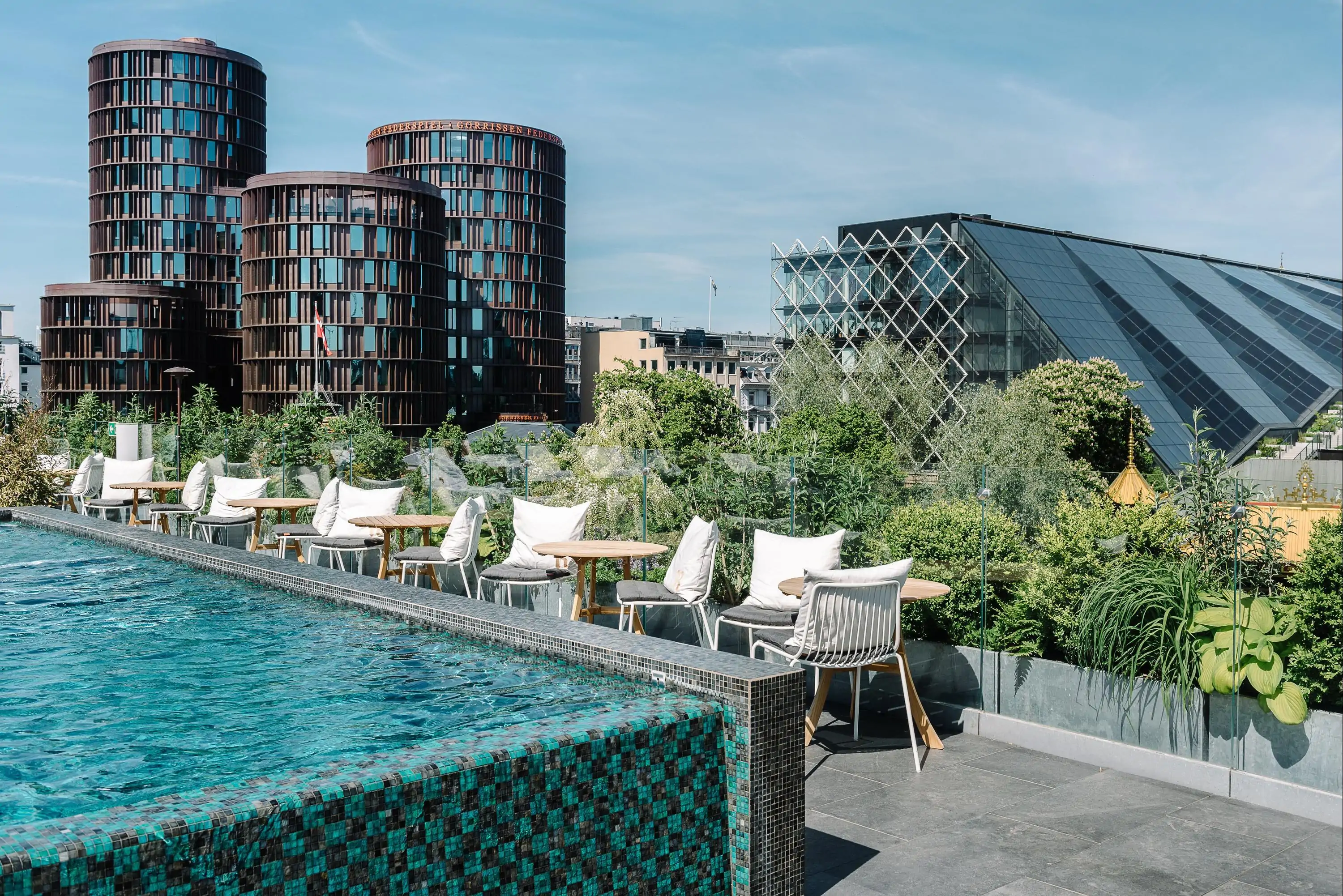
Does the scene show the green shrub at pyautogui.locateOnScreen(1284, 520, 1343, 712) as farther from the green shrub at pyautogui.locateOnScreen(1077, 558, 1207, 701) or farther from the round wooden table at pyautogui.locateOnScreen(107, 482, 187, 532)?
the round wooden table at pyautogui.locateOnScreen(107, 482, 187, 532)

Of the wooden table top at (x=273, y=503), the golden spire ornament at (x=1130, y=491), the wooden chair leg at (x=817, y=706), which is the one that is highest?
the golden spire ornament at (x=1130, y=491)

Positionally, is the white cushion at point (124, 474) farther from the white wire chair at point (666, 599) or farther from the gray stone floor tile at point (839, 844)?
the gray stone floor tile at point (839, 844)

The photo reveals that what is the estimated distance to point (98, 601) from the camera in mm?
8172

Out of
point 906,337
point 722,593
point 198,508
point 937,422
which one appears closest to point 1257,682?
point 722,593

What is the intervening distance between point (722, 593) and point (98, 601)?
14.7 feet

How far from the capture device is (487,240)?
77.4 metres

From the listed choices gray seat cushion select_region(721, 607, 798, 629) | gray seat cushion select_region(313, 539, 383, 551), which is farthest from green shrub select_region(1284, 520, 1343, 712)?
gray seat cushion select_region(313, 539, 383, 551)

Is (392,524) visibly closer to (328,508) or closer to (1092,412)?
(328,508)

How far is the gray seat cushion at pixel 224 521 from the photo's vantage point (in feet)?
42.0

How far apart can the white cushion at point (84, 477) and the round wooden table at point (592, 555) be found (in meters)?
10.5

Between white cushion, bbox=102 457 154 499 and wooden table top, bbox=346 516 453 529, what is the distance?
Result: 638 centimetres

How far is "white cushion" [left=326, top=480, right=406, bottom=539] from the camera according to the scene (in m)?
11.4

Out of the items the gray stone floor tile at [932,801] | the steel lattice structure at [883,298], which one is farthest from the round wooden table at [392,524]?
the steel lattice structure at [883,298]

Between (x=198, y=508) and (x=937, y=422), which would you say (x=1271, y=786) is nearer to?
(x=198, y=508)
